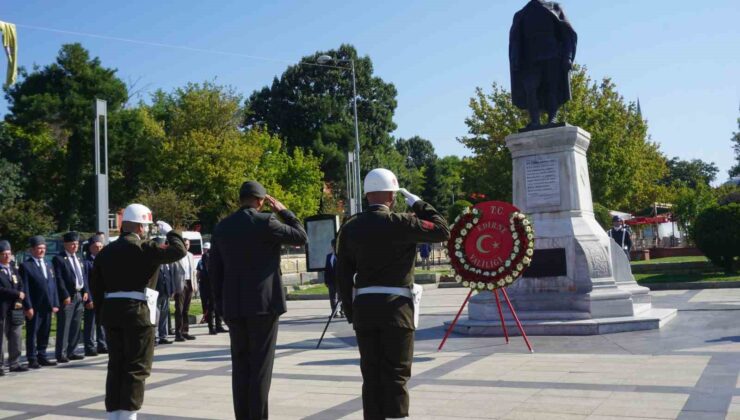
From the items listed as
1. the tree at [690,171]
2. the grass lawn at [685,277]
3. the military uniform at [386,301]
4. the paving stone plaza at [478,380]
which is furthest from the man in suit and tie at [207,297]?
the tree at [690,171]

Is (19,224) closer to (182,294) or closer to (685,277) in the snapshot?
(182,294)

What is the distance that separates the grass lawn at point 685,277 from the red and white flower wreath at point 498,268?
41.0 ft

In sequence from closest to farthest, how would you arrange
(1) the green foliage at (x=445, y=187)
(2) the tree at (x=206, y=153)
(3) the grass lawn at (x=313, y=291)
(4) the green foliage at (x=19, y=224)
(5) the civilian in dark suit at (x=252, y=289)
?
(5) the civilian in dark suit at (x=252, y=289) → (3) the grass lawn at (x=313, y=291) → (4) the green foliage at (x=19, y=224) → (2) the tree at (x=206, y=153) → (1) the green foliage at (x=445, y=187)

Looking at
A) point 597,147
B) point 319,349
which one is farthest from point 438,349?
point 597,147

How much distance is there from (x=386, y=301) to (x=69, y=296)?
838cm

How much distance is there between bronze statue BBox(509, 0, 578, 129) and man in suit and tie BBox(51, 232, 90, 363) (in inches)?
326

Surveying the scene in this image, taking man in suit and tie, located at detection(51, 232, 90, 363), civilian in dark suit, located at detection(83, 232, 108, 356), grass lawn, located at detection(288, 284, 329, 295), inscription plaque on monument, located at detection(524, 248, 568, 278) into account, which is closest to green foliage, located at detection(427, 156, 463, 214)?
grass lawn, located at detection(288, 284, 329, 295)

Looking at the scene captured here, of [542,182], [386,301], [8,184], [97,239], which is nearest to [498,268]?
[542,182]

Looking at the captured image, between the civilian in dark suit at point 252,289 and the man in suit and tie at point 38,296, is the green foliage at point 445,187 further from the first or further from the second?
the civilian in dark suit at point 252,289

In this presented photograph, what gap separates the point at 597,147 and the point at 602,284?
27997mm

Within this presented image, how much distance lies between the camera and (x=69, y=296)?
11656mm

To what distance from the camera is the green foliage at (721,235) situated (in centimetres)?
2050

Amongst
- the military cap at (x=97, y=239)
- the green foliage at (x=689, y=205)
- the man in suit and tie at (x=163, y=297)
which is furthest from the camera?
the green foliage at (x=689, y=205)

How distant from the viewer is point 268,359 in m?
5.44
